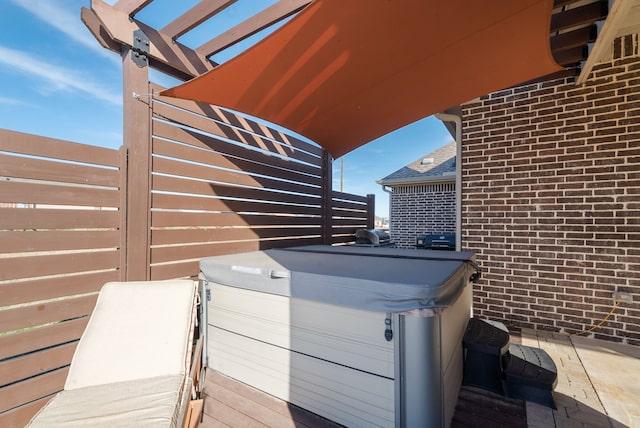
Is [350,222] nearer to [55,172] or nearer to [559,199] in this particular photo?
[559,199]

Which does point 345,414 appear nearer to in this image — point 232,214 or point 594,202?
point 232,214

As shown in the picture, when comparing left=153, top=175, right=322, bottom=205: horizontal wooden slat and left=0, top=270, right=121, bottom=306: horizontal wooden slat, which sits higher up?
left=153, top=175, right=322, bottom=205: horizontal wooden slat

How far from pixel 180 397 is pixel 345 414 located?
1193mm

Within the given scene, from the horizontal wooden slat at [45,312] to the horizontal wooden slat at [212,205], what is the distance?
1.09m

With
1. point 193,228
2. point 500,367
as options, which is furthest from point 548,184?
point 193,228

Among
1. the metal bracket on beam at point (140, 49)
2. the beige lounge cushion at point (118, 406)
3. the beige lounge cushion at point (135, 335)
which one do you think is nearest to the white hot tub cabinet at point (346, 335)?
the beige lounge cushion at point (135, 335)

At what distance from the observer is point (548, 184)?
3980mm

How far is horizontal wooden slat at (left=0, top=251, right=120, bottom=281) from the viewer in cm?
212

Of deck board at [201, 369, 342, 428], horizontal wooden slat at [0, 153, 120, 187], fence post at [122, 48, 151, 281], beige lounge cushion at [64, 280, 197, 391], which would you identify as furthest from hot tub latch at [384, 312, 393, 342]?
horizontal wooden slat at [0, 153, 120, 187]

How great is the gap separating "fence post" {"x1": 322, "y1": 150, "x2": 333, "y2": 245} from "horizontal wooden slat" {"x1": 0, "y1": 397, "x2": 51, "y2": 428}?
453 centimetres

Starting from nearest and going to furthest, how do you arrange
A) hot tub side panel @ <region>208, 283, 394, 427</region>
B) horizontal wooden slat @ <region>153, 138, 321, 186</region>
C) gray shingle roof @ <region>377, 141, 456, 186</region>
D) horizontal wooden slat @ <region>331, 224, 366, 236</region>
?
hot tub side panel @ <region>208, 283, 394, 427</region>, horizontal wooden slat @ <region>153, 138, 321, 186</region>, horizontal wooden slat @ <region>331, 224, 366, 236</region>, gray shingle roof @ <region>377, 141, 456, 186</region>

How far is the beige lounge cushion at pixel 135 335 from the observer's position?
86.0 inches

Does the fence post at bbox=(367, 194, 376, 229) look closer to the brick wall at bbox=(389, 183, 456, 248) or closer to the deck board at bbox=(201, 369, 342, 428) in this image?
the brick wall at bbox=(389, 183, 456, 248)

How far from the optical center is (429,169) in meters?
10.5
